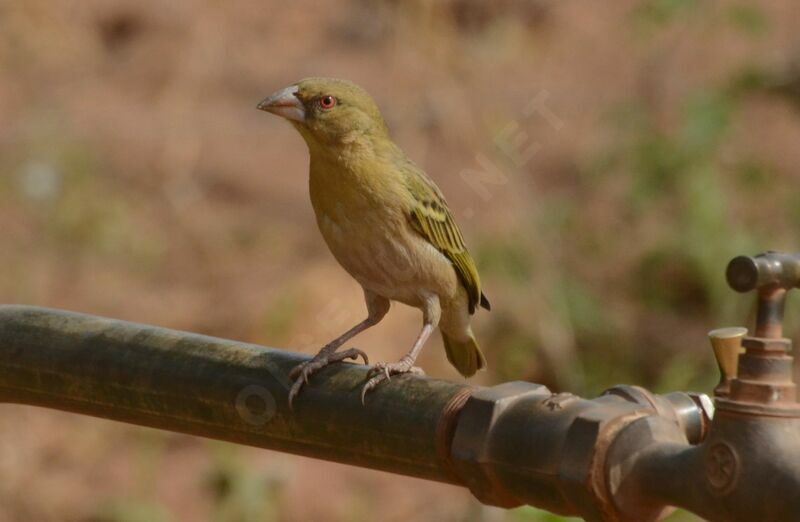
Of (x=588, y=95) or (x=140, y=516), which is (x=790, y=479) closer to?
(x=140, y=516)

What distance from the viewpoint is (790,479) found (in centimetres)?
201

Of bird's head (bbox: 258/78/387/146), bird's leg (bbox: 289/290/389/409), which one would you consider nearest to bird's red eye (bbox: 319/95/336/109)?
bird's head (bbox: 258/78/387/146)

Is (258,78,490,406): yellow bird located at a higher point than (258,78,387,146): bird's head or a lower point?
lower

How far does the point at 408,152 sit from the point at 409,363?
171 inches

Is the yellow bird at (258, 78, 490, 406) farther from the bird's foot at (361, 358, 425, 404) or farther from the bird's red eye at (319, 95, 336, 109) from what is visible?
the bird's foot at (361, 358, 425, 404)

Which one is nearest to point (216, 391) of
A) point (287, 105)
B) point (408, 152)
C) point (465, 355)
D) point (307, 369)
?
point (307, 369)

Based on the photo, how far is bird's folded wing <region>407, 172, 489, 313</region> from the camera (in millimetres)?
3877

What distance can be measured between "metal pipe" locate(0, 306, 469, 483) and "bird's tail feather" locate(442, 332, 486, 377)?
4.44 ft

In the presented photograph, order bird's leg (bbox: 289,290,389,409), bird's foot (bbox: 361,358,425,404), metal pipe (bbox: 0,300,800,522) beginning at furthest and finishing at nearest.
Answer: bird's leg (bbox: 289,290,389,409), bird's foot (bbox: 361,358,425,404), metal pipe (bbox: 0,300,800,522)

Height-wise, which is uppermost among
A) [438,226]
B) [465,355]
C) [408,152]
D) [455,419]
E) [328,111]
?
[328,111]

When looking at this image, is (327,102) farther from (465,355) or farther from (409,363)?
(465,355)

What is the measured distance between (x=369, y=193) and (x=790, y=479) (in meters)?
1.91

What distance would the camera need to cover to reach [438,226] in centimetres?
394

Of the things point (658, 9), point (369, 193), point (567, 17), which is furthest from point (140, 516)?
point (567, 17)
